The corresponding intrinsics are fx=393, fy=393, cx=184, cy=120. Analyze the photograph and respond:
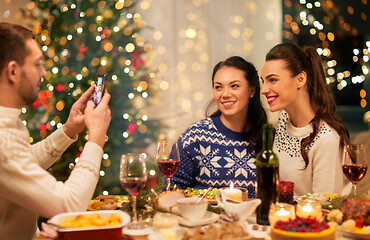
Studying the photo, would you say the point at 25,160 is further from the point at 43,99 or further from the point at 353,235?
the point at 43,99

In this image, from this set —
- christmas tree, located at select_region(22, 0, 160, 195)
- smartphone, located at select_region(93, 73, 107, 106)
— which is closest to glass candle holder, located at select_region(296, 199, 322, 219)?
smartphone, located at select_region(93, 73, 107, 106)

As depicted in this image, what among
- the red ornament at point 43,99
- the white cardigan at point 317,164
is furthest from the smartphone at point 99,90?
the red ornament at point 43,99

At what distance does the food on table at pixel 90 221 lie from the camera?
1135mm

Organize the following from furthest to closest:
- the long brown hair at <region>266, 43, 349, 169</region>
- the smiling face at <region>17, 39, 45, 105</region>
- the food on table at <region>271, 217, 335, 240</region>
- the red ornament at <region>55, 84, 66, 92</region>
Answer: the red ornament at <region>55, 84, 66, 92</region>
the long brown hair at <region>266, 43, 349, 169</region>
the smiling face at <region>17, 39, 45, 105</region>
the food on table at <region>271, 217, 335, 240</region>

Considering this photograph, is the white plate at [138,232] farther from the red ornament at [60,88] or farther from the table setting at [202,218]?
the red ornament at [60,88]

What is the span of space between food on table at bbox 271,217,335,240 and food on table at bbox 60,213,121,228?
467 mm

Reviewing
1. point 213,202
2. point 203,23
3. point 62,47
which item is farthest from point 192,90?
point 213,202

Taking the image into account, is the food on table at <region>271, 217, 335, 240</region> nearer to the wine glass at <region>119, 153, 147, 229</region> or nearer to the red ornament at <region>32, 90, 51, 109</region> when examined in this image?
the wine glass at <region>119, 153, 147, 229</region>

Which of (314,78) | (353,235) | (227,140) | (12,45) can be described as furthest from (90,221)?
(314,78)

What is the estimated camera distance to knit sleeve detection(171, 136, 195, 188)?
2.49 meters

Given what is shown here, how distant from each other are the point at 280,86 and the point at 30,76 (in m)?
1.45

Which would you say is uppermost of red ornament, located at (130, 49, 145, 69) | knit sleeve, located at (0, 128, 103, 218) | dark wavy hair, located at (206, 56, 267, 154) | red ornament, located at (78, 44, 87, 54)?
red ornament, located at (78, 44, 87, 54)

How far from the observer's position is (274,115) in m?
4.57

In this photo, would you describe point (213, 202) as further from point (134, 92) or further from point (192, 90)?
point (192, 90)
